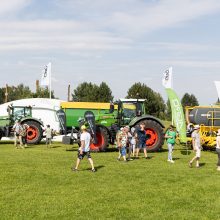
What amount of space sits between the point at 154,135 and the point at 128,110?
2.40 metres

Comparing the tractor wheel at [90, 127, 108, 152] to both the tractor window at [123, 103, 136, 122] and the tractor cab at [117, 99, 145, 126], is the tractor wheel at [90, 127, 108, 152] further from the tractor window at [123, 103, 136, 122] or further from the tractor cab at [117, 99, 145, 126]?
the tractor window at [123, 103, 136, 122]

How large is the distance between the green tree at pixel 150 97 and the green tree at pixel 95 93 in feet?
13.1

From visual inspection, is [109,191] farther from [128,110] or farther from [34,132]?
[34,132]

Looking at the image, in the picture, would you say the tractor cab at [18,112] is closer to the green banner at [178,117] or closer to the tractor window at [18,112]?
the tractor window at [18,112]

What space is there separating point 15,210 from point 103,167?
6902 millimetres

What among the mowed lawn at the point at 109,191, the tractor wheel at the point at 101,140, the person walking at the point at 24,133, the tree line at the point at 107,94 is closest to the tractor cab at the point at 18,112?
the person walking at the point at 24,133

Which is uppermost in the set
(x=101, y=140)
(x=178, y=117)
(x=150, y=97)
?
(x=150, y=97)

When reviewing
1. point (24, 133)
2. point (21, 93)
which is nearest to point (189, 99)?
point (21, 93)

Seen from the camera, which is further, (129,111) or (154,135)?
(129,111)

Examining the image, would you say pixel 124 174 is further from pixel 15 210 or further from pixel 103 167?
pixel 15 210

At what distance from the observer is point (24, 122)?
89.9 ft

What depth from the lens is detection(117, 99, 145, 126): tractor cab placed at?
22.8m

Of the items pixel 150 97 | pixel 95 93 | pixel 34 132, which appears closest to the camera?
pixel 34 132

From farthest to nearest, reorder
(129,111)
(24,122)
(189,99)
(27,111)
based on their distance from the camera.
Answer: (189,99), (27,111), (24,122), (129,111)
